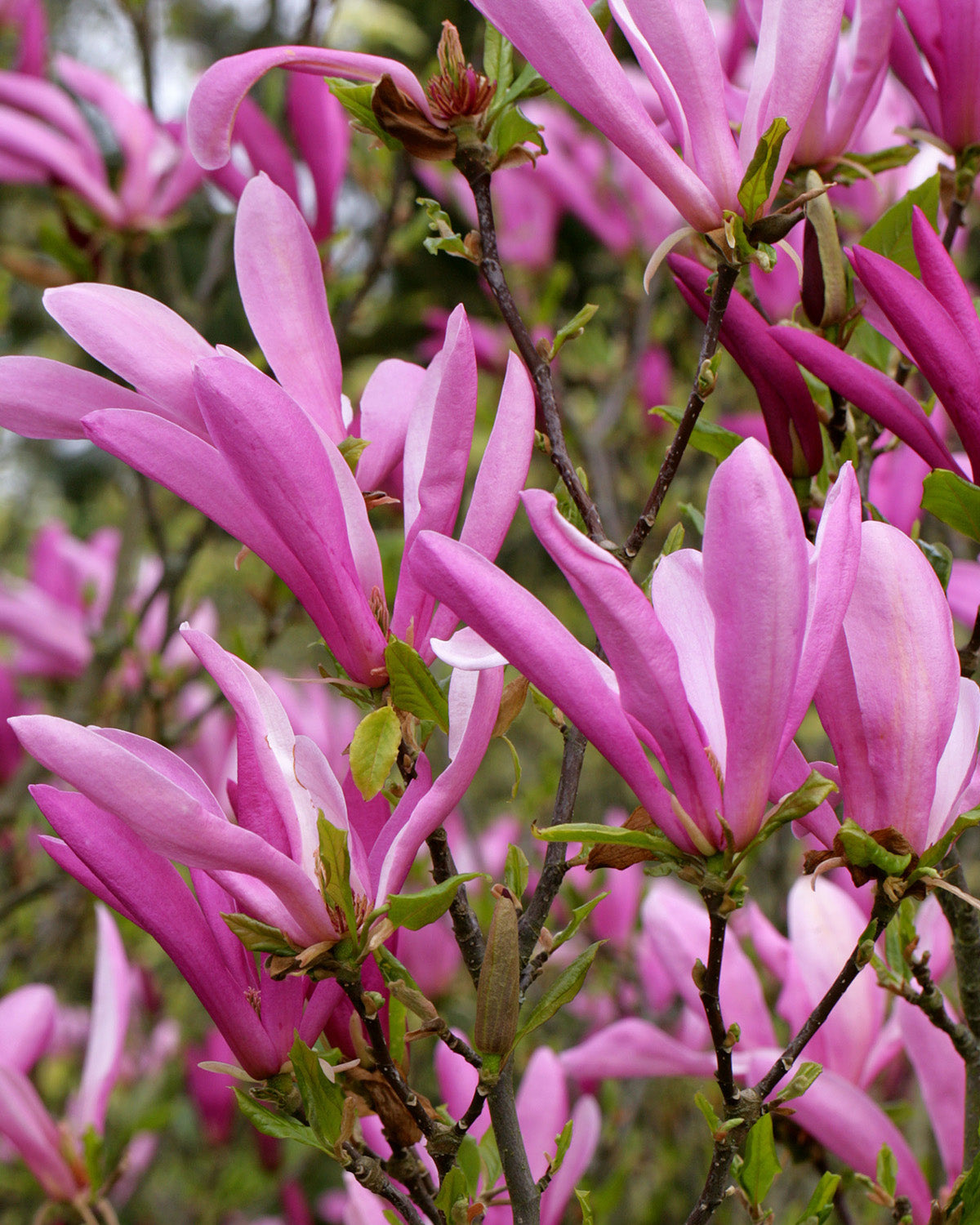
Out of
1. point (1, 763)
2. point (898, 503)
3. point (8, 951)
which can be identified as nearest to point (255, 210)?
point (898, 503)

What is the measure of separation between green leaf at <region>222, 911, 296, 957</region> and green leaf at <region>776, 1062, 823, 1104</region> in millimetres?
315

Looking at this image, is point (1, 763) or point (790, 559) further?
point (1, 763)

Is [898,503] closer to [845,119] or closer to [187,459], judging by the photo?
[845,119]

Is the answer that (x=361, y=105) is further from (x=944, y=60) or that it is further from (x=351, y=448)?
(x=944, y=60)

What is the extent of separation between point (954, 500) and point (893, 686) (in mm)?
177

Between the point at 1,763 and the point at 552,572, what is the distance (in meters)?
3.89

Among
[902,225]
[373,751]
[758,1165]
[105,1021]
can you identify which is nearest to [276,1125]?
[373,751]

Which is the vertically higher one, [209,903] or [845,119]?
[845,119]

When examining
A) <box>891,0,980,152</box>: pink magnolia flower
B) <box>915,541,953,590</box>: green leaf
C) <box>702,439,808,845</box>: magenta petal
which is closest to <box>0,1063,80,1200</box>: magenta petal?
<box>702,439,808,845</box>: magenta petal

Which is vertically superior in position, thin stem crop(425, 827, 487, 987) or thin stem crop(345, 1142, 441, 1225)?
thin stem crop(425, 827, 487, 987)

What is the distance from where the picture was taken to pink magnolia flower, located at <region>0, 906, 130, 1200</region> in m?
1.06

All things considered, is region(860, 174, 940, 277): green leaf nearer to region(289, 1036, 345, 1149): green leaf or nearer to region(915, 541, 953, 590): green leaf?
region(915, 541, 953, 590): green leaf

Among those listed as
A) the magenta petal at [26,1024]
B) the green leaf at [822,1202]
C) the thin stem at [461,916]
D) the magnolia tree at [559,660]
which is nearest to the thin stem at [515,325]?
the magnolia tree at [559,660]

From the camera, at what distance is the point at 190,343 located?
74 cm
